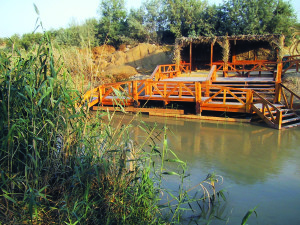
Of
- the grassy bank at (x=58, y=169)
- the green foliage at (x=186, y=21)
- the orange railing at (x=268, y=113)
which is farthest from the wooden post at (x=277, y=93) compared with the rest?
the grassy bank at (x=58, y=169)

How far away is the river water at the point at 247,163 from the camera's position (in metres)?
4.09

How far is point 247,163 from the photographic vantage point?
5973 millimetres

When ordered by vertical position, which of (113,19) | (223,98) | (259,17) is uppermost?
A: (113,19)

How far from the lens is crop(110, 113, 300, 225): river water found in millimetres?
4086

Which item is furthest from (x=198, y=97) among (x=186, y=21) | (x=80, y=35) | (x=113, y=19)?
(x=113, y=19)

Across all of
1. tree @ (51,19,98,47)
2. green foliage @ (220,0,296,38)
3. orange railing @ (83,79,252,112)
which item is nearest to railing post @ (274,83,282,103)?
orange railing @ (83,79,252,112)

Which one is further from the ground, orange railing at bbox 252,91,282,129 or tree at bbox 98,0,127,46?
tree at bbox 98,0,127,46

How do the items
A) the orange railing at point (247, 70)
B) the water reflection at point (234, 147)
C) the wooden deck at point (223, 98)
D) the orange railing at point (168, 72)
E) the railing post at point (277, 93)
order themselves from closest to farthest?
the water reflection at point (234, 147) < the wooden deck at point (223, 98) < the railing post at point (277, 93) < the orange railing at point (168, 72) < the orange railing at point (247, 70)

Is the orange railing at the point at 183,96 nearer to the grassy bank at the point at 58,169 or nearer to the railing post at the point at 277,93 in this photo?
the railing post at the point at 277,93

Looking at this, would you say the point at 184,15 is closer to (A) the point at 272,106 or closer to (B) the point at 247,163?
(A) the point at 272,106

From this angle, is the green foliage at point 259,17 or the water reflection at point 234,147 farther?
the green foliage at point 259,17

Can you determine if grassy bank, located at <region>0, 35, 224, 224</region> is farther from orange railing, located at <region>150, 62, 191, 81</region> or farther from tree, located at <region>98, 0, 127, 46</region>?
tree, located at <region>98, 0, 127, 46</region>

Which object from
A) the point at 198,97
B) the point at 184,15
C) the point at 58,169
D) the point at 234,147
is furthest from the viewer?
the point at 184,15

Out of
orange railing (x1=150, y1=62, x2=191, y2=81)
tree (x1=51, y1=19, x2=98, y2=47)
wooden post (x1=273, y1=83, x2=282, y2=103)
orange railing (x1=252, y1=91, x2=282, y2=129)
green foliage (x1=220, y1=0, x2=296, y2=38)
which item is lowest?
orange railing (x1=252, y1=91, x2=282, y2=129)
